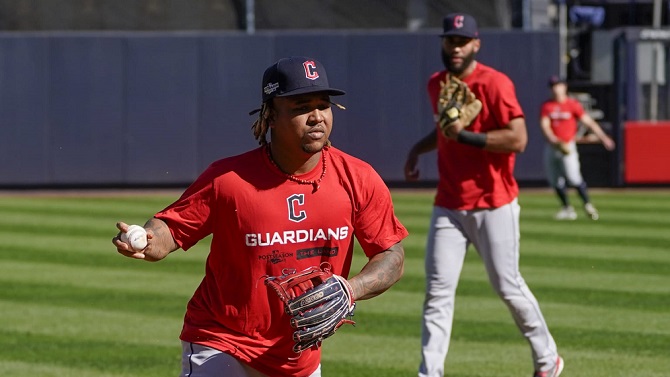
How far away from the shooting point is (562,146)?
64.7 feet

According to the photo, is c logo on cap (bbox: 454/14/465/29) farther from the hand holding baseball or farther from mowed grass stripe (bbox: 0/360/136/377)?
the hand holding baseball

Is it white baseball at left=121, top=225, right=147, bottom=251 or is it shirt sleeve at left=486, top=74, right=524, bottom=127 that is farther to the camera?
shirt sleeve at left=486, top=74, right=524, bottom=127

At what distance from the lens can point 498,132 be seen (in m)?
8.18

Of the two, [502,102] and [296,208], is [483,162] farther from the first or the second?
[296,208]

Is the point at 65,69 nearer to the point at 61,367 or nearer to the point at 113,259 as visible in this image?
the point at 113,259

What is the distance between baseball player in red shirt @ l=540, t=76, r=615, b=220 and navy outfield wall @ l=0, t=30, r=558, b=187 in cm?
499

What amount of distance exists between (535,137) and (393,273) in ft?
67.3

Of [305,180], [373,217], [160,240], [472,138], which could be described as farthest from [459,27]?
[160,240]

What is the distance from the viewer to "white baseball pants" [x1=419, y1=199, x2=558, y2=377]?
26.3 feet

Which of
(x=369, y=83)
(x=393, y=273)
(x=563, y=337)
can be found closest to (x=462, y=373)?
(x=563, y=337)

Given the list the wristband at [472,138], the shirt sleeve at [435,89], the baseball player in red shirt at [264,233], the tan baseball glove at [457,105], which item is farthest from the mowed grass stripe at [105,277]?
the baseball player in red shirt at [264,233]

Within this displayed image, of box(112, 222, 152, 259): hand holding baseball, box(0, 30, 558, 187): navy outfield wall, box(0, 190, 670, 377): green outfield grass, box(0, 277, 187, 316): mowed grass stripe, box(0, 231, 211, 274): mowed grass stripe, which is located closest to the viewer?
box(112, 222, 152, 259): hand holding baseball

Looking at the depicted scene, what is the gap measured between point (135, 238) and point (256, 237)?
0.53 meters

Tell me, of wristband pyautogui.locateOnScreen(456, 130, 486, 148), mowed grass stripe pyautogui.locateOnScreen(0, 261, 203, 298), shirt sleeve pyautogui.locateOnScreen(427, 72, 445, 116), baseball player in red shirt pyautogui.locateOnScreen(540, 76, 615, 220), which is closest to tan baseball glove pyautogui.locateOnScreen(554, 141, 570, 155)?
baseball player in red shirt pyautogui.locateOnScreen(540, 76, 615, 220)
